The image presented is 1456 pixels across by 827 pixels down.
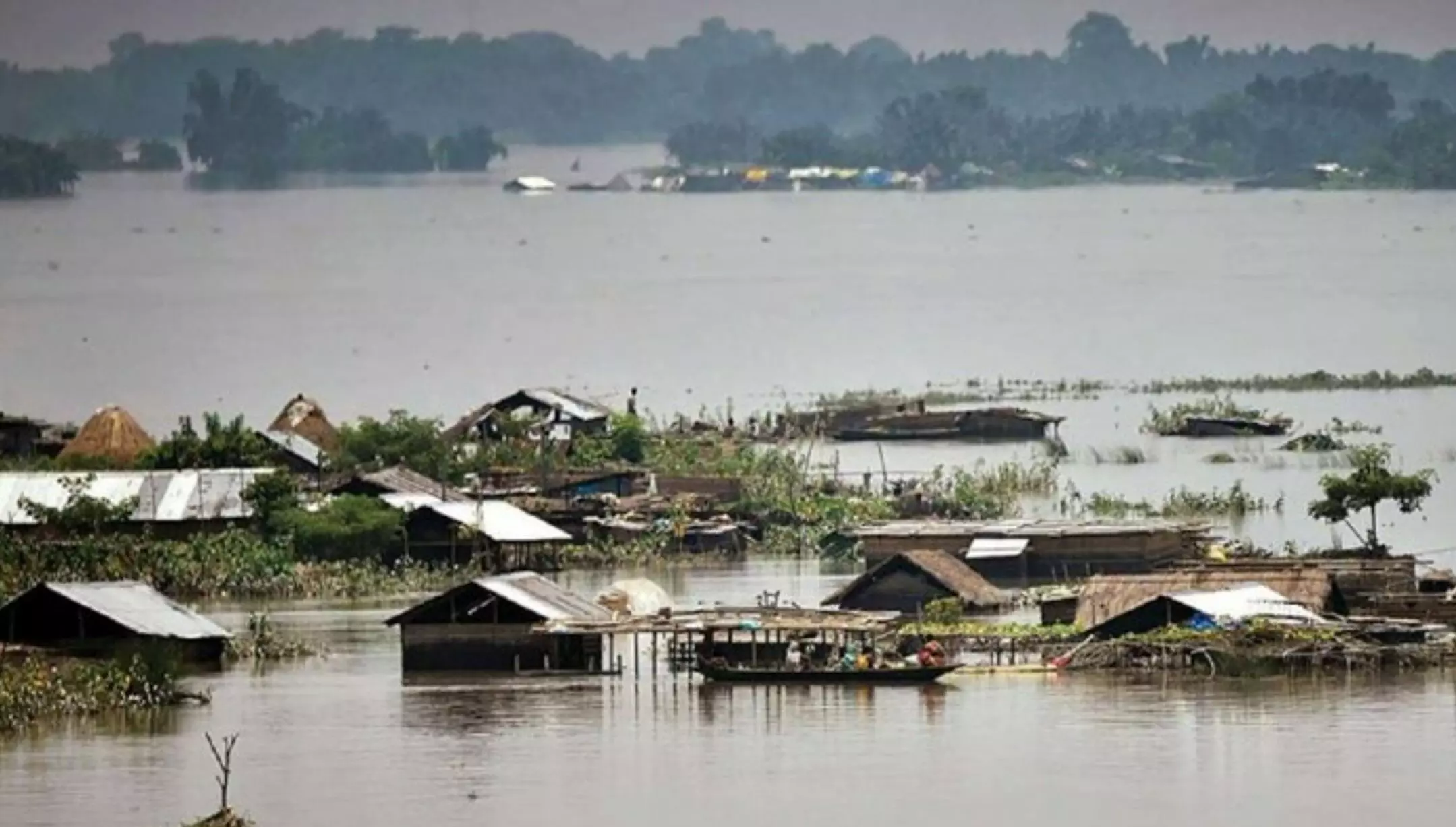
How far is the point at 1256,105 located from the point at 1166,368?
50.9 m

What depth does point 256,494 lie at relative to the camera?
2302cm

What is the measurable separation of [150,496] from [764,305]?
3411 centimetres

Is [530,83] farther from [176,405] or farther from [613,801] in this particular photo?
[613,801]

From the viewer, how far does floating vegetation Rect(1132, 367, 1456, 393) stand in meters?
37.0

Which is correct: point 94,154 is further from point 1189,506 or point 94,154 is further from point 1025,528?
point 1025,528

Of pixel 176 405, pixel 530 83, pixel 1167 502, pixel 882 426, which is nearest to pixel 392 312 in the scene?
pixel 176 405

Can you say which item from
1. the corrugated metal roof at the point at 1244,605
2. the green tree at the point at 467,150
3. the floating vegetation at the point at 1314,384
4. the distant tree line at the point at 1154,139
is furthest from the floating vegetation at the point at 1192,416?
the green tree at the point at 467,150

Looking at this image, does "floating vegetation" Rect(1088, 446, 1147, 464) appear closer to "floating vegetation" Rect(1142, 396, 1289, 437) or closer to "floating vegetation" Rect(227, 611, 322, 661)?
"floating vegetation" Rect(1142, 396, 1289, 437)

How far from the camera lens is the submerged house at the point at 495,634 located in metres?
18.8

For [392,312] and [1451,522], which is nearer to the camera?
[1451,522]

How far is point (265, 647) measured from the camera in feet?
64.4

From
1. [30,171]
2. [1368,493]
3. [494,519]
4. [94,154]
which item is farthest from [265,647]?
[94,154]

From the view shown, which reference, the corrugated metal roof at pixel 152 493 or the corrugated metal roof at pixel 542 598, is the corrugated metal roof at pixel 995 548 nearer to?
the corrugated metal roof at pixel 542 598

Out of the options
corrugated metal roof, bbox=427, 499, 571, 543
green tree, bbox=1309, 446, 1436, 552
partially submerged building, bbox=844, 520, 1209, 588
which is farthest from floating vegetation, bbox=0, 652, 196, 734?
green tree, bbox=1309, 446, 1436, 552
